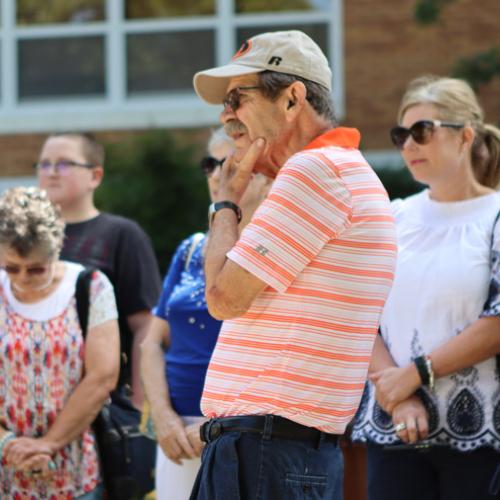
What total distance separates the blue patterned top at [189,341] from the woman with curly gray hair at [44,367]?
0.32m

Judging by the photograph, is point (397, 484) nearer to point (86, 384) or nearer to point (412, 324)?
point (412, 324)

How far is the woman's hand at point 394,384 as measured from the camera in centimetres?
373

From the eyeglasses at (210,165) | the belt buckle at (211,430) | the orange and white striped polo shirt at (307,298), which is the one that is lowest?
the belt buckle at (211,430)

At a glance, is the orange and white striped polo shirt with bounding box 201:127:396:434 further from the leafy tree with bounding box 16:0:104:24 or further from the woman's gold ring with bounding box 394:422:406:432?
the leafy tree with bounding box 16:0:104:24

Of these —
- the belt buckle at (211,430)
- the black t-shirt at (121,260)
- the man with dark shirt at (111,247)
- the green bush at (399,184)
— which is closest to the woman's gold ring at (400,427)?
the belt buckle at (211,430)

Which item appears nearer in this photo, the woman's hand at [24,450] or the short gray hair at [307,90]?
the short gray hair at [307,90]

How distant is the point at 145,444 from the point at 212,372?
5.78ft

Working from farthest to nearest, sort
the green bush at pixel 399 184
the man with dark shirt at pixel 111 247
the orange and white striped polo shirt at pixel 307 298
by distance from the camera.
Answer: the green bush at pixel 399 184 → the man with dark shirt at pixel 111 247 → the orange and white striped polo shirt at pixel 307 298

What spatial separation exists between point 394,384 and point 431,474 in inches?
13.9

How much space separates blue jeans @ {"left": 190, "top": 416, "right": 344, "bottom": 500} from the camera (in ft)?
9.46

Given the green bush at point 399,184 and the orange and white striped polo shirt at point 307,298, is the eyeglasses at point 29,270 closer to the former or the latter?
the orange and white striped polo shirt at point 307,298

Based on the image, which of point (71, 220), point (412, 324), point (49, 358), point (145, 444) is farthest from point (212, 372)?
point (71, 220)

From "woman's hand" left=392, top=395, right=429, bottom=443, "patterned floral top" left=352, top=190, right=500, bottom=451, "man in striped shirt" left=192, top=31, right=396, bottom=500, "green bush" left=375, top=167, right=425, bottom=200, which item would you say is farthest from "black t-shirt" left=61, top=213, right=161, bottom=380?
"green bush" left=375, top=167, right=425, bottom=200

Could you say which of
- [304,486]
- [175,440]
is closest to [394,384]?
[175,440]
